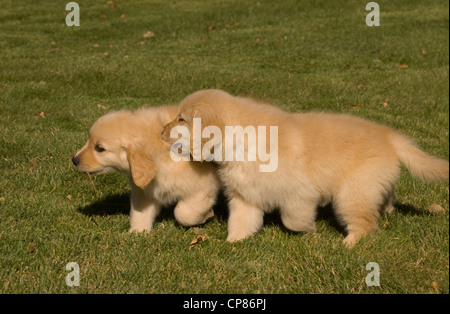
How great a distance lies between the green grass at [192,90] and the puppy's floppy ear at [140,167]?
47cm

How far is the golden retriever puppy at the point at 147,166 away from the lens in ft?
13.8

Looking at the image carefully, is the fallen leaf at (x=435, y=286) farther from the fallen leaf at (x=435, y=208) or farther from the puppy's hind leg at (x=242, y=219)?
the puppy's hind leg at (x=242, y=219)

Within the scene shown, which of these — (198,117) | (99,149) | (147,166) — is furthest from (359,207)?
(99,149)

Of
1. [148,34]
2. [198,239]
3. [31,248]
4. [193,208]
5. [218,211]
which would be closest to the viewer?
[31,248]

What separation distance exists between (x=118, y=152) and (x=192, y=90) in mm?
5213

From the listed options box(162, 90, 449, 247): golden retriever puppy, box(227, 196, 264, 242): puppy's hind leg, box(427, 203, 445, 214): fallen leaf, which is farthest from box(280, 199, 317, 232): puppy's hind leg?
box(427, 203, 445, 214): fallen leaf

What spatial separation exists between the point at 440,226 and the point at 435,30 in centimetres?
1215

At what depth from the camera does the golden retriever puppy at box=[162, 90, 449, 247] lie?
4.09 meters

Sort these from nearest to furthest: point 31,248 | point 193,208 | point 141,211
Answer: point 31,248
point 193,208
point 141,211

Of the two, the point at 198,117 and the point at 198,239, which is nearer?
the point at 198,117

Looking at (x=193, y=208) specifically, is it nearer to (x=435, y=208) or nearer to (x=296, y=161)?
(x=296, y=161)

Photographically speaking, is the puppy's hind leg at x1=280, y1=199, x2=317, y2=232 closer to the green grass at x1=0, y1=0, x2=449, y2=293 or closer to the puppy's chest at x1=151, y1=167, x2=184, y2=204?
the green grass at x1=0, y1=0, x2=449, y2=293

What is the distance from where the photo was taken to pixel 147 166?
4129 millimetres
